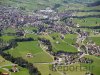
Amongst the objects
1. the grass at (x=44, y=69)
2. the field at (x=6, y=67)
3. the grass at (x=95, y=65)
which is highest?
the field at (x=6, y=67)

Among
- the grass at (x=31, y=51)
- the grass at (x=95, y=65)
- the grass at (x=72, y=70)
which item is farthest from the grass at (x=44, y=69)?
the grass at (x=95, y=65)

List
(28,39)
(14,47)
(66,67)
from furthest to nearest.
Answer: (28,39), (14,47), (66,67)

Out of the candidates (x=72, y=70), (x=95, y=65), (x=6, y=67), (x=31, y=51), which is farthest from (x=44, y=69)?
(x=31, y=51)

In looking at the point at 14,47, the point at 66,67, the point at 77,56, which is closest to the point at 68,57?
the point at 77,56

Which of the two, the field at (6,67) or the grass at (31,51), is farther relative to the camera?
the grass at (31,51)

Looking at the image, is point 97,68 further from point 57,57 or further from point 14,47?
point 14,47

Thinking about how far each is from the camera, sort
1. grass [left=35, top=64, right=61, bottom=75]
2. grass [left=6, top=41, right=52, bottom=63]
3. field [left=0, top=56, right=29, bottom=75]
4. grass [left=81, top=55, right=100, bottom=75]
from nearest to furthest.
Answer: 1. field [left=0, top=56, right=29, bottom=75]
2. grass [left=35, top=64, right=61, bottom=75]
3. grass [left=81, top=55, right=100, bottom=75]
4. grass [left=6, top=41, right=52, bottom=63]

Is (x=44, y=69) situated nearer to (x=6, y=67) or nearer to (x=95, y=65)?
(x=6, y=67)

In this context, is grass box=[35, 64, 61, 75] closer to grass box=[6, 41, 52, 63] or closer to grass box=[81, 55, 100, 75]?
grass box=[6, 41, 52, 63]

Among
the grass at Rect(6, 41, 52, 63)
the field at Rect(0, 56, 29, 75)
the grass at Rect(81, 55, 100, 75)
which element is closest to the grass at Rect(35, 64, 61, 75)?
the field at Rect(0, 56, 29, 75)

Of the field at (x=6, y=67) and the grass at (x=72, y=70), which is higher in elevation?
the field at (x=6, y=67)

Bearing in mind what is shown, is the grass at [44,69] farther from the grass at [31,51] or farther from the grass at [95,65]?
the grass at [95,65]
